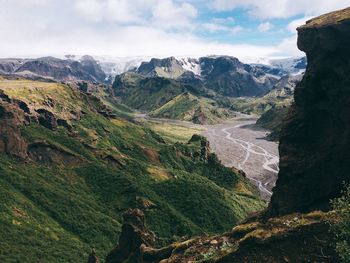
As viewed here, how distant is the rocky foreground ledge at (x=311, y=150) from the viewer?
189 ft

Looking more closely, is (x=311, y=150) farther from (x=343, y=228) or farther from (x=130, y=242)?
(x=130, y=242)

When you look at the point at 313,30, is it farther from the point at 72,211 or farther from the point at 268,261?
the point at 72,211

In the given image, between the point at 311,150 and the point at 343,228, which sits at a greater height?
the point at 311,150

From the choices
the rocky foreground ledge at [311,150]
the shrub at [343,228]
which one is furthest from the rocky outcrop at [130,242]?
the shrub at [343,228]

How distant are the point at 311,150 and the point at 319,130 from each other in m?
3.66

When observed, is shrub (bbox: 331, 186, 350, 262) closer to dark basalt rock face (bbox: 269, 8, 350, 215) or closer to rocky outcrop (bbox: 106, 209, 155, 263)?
→ dark basalt rock face (bbox: 269, 8, 350, 215)

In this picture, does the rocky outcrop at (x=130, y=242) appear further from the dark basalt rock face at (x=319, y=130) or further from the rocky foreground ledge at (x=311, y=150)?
the dark basalt rock face at (x=319, y=130)

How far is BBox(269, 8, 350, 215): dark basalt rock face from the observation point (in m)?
67.4

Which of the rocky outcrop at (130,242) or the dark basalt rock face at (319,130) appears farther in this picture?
the rocky outcrop at (130,242)

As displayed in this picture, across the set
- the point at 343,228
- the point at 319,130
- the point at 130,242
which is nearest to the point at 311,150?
the point at 319,130

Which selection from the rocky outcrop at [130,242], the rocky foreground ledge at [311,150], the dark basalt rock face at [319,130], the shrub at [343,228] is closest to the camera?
the shrub at [343,228]

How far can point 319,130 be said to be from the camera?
72.4 metres

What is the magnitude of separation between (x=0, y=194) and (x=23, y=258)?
43.8m

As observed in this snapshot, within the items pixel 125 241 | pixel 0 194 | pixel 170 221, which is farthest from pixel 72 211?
pixel 125 241
